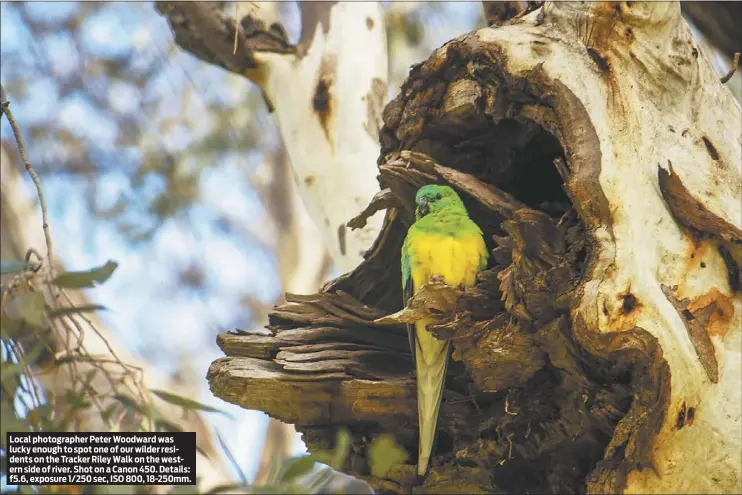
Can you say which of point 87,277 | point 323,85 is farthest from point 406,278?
point 323,85

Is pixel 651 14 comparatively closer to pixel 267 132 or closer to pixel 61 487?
pixel 61 487

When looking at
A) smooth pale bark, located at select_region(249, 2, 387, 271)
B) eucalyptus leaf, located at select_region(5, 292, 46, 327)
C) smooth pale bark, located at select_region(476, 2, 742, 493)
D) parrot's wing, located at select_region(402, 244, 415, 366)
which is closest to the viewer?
eucalyptus leaf, located at select_region(5, 292, 46, 327)

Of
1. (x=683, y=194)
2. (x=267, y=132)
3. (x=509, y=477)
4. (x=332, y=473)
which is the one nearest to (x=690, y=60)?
(x=683, y=194)

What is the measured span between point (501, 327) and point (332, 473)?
624 millimetres

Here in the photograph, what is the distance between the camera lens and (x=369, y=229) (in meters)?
3.44

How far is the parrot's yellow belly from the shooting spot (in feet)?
8.66

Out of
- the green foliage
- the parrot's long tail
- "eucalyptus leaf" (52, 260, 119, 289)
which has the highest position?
"eucalyptus leaf" (52, 260, 119, 289)

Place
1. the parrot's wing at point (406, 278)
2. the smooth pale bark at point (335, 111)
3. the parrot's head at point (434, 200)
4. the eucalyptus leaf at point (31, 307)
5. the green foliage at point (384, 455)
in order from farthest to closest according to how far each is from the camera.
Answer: the smooth pale bark at point (335, 111) < the parrot's wing at point (406, 278) < the parrot's head at point (434, 200) < the green foliage at point (384, 455) < the eucalyptus leaf at point (31, 307)

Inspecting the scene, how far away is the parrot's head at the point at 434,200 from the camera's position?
2.56 metres

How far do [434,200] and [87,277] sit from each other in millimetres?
1098

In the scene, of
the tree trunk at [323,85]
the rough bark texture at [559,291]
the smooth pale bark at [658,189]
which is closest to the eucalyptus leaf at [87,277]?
the rough bark texture at [559,291]

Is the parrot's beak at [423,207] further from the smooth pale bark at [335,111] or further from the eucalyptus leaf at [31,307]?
the eucalyptus leaf at [31,307]

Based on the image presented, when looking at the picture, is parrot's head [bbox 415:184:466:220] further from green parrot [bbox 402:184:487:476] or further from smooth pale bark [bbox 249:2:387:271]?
smooth pale bark [bbox 249:2:387:271]

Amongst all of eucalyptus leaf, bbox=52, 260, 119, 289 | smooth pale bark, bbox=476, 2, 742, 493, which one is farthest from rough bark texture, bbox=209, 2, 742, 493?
eucalyptus leaf, bbox=52, 260, 119, 289
